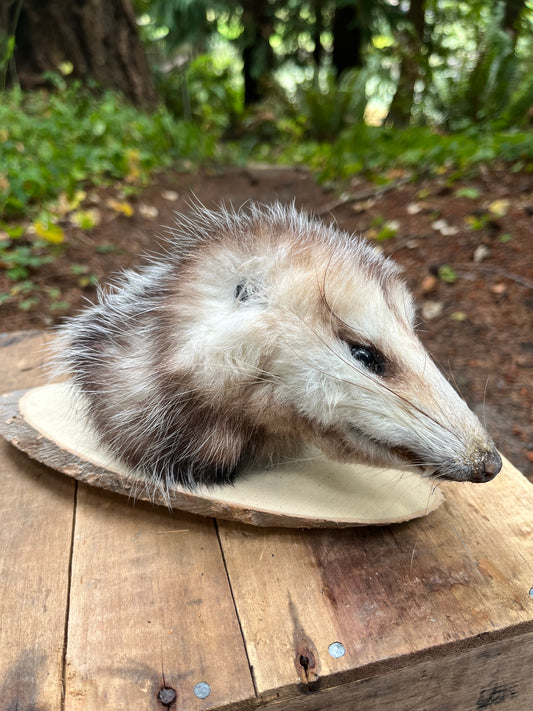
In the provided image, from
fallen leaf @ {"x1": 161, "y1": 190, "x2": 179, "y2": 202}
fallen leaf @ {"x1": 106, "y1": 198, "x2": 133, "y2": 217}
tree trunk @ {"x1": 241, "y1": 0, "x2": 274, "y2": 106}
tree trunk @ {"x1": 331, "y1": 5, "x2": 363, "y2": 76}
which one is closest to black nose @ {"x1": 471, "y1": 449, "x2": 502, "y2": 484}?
fallen leaf @ {"x1": 106, "y1": 198, "x2": 133, "y2": 217}

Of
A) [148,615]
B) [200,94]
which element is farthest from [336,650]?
[200,94]

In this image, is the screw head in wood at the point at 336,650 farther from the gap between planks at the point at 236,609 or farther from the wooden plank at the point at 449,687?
the gap between planks at the point at 236,609

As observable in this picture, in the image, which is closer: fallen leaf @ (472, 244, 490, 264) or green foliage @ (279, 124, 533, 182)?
fallen leaf @ (472, 244, 490, 264)

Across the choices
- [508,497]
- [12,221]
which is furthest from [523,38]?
[508,497]

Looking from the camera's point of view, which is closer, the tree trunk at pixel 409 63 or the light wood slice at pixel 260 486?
the light wood slice at pixel 260 486

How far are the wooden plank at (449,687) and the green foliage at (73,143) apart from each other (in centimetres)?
353

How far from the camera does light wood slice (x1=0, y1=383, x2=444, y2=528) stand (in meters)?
1.44

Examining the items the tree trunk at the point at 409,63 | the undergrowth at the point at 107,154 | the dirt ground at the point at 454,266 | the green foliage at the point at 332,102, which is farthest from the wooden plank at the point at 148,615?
the tree trunk at the point at 409,63

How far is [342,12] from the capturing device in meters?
8.56

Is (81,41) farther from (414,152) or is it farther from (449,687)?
(449,687)

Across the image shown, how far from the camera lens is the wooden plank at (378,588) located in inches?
48.2

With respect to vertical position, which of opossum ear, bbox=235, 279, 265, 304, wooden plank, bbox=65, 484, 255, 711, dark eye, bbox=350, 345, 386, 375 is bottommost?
wooden plank, bbox=65, 484, 255, 711

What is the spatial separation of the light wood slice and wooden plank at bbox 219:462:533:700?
0.26 ft

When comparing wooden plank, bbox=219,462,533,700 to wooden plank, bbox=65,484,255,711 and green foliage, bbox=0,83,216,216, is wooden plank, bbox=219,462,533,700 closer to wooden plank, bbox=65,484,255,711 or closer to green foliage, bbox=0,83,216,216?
wooden plank, bbox=65,484,255,711
